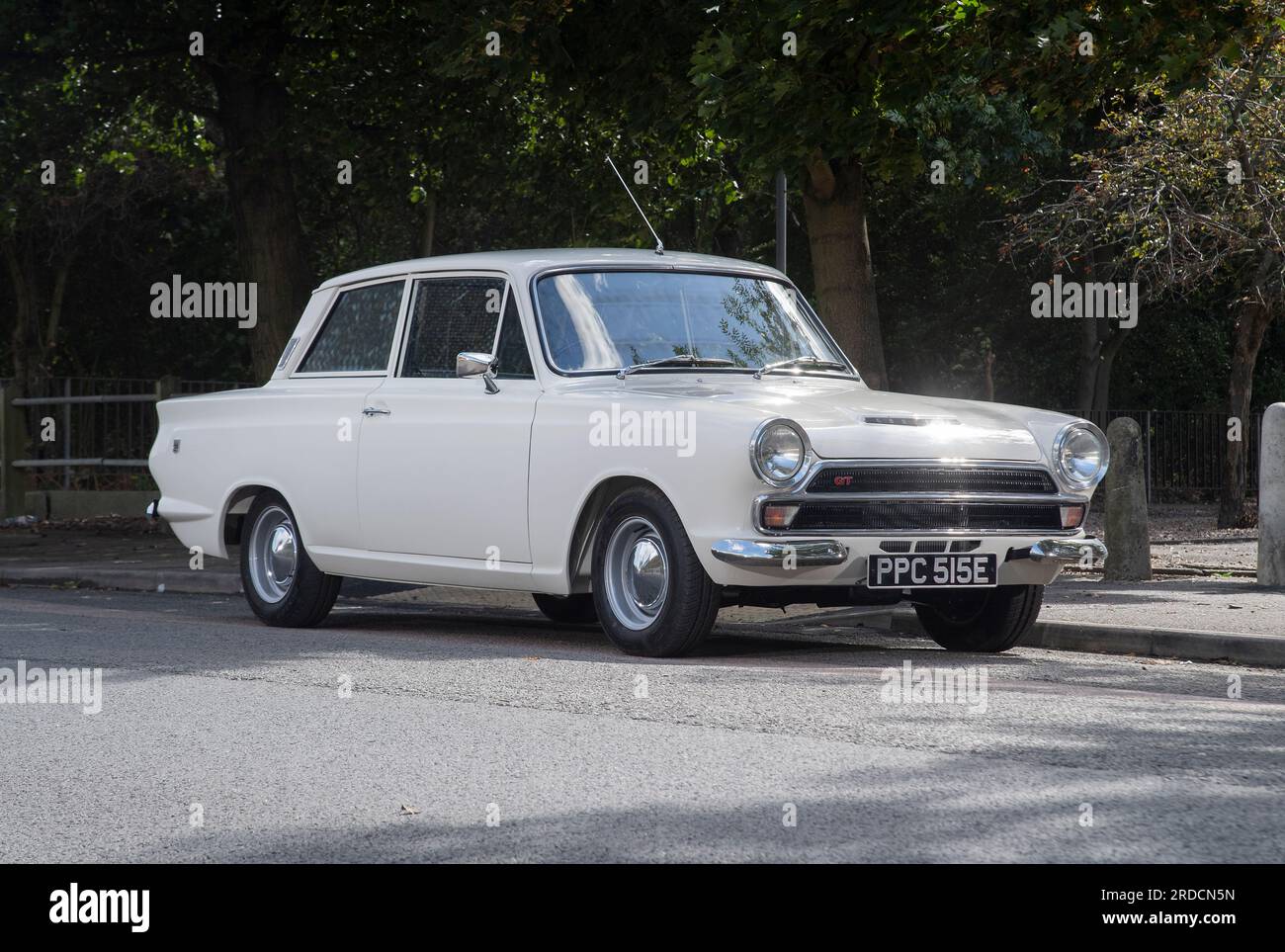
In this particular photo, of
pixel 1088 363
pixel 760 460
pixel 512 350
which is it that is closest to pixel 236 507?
pixel 512 350

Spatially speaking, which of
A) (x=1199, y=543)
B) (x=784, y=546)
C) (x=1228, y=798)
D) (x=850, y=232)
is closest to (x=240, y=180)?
(x=850, y=232)

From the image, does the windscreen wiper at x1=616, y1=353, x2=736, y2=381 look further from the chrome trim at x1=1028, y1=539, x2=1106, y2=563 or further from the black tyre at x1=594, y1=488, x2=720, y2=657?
the chrome trim at x1=1028, y1=539, x2=1106, y2=563

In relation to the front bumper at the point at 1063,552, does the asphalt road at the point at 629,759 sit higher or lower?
lower

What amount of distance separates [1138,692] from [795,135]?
6.52 meters

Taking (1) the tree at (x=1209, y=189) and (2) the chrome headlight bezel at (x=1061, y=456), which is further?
(1) the tree at (x=1209, y=189)

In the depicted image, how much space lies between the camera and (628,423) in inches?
313

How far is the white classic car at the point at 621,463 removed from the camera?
7723mm

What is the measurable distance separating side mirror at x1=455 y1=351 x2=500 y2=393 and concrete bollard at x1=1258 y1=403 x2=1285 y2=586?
6.20m

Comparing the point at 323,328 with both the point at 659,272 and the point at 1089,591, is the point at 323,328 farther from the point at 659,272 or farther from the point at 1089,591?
the point at 1089,591

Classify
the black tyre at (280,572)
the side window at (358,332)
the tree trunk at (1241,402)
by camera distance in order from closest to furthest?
the side window at (358,332) < the black tyre at (280,572) < the tree trunk at (1241,402)

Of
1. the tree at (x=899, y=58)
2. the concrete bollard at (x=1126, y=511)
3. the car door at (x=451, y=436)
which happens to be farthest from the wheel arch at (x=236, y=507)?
the concrete bollard at (x=1126, y=511)

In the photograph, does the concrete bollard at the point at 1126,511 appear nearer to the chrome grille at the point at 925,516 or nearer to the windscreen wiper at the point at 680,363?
the chrome grille at the point at 925,516

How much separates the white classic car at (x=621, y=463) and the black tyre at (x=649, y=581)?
10 mm

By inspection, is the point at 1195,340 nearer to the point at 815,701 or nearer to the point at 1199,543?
the point at 1199,543
